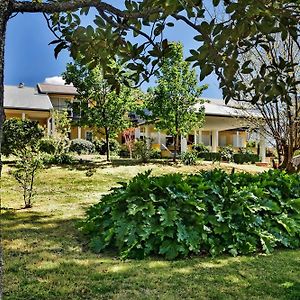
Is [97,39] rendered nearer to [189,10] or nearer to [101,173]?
[189,10]

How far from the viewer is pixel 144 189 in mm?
6145

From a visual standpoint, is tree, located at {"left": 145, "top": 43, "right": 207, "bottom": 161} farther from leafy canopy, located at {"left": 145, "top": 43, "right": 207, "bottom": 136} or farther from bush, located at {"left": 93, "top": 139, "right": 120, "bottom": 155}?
bush, located at {"left": 93, "top": 139, "right": 120, "bottom": 155}

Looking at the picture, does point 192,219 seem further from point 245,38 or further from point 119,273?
point 245,38

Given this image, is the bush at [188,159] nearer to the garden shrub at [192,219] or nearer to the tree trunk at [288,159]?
the tree trunk at [288,159]

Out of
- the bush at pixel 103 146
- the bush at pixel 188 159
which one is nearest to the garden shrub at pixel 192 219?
the bush at pixel 188 159

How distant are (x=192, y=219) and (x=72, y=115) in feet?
68.2

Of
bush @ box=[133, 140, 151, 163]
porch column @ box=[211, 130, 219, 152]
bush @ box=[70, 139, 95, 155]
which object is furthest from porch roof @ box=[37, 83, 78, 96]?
bush @ box=[133, 140, 151, 163]

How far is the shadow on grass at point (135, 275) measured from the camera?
4.03 m

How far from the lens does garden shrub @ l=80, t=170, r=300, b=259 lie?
5566 millimetres

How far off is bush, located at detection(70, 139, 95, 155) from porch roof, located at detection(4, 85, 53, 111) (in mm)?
5034

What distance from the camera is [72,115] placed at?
25562 mm

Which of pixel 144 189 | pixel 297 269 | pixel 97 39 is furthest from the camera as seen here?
pixel 144 189

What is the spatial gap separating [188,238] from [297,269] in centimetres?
147

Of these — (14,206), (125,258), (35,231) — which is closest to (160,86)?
(14,206)
